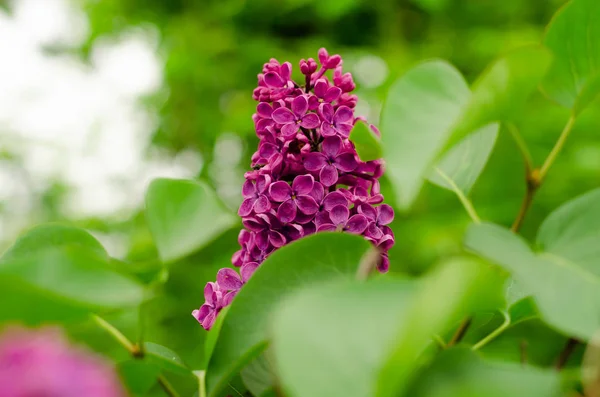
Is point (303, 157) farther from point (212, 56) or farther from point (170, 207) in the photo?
point (212, 56)

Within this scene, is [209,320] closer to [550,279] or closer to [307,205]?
[307,205]

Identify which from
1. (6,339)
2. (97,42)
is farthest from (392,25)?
(6,339)

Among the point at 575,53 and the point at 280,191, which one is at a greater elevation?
the point at 575,53

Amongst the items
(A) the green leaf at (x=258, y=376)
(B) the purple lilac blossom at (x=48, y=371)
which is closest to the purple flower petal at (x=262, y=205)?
(A) the green leaf at (x=258, y=376)

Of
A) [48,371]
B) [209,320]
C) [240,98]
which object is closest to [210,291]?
[209,320]

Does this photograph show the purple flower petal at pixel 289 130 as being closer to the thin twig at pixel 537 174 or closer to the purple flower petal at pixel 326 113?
the purple flower petal at pixel 326 113

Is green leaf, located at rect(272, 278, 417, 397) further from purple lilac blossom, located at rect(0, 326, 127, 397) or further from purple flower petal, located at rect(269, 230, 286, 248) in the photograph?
purple flower petal, located at rect(269, 230, 286, 248)

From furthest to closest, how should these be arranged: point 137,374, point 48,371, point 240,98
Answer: point 240,98
point 137,374
point 48,371
